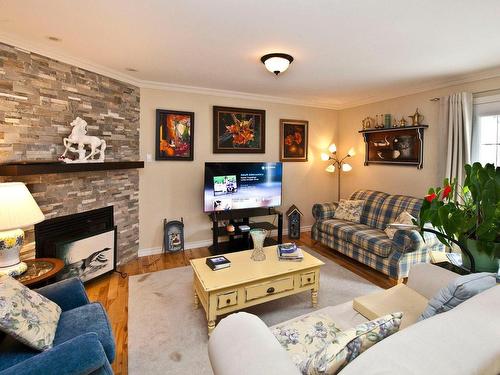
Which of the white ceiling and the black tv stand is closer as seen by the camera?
the white ceiling

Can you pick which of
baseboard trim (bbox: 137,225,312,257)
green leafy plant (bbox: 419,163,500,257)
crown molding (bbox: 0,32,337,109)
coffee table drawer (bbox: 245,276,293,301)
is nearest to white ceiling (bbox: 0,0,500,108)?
crown molding (bbox: 0,32,337,109)

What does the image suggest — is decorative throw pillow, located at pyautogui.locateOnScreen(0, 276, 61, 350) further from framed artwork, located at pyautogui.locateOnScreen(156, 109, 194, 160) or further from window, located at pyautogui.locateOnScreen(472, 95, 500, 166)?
window, located at pyautogui.locateOnScreen(472, 95, 500, 166)

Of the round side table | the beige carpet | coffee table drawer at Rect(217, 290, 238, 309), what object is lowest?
the beige carpet

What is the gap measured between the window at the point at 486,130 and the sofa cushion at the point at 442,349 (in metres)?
3.11

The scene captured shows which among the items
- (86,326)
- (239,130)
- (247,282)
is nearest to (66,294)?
(86,326)

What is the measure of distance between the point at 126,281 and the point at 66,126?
183 centimetres

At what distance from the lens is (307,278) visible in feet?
8.29

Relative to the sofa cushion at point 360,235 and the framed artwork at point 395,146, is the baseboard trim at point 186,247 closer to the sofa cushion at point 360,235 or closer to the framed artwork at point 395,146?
the sofa cushion at point 360,235

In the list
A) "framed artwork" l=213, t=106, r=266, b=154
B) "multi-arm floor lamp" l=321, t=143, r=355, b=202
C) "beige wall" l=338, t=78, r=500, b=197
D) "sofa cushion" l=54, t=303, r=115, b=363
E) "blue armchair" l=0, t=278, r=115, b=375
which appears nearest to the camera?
"blue armchair" l=0, t=278, r=115, b=375

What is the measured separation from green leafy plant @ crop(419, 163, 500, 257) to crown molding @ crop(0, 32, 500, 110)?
2400 mm

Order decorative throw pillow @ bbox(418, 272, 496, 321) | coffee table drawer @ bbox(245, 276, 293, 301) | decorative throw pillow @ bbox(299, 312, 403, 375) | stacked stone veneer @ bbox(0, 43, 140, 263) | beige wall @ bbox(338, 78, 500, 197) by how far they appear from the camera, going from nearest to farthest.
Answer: decorative throw pillow @ bbox(299, 312, 403, 375), decorative throw pillow @ bbox(418, 272, 496, 321), coffee table drawer @ bbox(245, 276, 293, 301), stacked stone veneer @ bbox(0, 43, 140, 263), beige wall @ bbox(338, 78, 500, 197)

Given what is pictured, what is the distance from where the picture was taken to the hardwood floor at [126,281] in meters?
2.17

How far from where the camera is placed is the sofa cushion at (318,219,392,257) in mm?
3156

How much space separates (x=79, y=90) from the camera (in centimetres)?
296
